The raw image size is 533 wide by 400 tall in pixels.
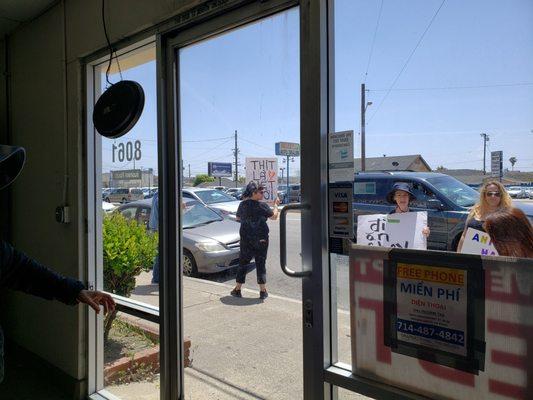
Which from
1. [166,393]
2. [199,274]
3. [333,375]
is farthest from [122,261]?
[333,375]

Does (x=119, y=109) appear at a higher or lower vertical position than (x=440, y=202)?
higher

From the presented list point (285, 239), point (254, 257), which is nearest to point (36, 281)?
point (254, 257)

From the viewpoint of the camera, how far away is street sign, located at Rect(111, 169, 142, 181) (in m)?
2.81

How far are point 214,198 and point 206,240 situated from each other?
0.42 meters

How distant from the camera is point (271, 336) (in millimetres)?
2303

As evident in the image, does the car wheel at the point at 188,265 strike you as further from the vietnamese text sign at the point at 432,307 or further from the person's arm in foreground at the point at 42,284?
A: the vietnamese text sign at the point at 432,307

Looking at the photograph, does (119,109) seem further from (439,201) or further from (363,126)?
(439,201)

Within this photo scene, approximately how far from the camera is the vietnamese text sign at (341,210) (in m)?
1.68

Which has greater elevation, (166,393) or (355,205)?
(355,205)

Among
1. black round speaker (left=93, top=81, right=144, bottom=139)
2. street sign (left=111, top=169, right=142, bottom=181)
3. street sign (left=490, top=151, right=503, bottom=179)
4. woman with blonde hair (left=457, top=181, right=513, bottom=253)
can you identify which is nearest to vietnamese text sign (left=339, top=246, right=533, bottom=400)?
woman with blonde hair (left=457, top=181, right=513, bottom=253)

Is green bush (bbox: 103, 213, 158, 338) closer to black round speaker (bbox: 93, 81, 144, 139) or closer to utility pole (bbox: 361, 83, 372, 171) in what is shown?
black round speaker (bbox: 93, 81, 144, 139)

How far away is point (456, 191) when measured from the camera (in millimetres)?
1421

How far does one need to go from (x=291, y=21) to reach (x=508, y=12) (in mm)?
861

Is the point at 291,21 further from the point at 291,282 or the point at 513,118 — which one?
the point at 291,282
